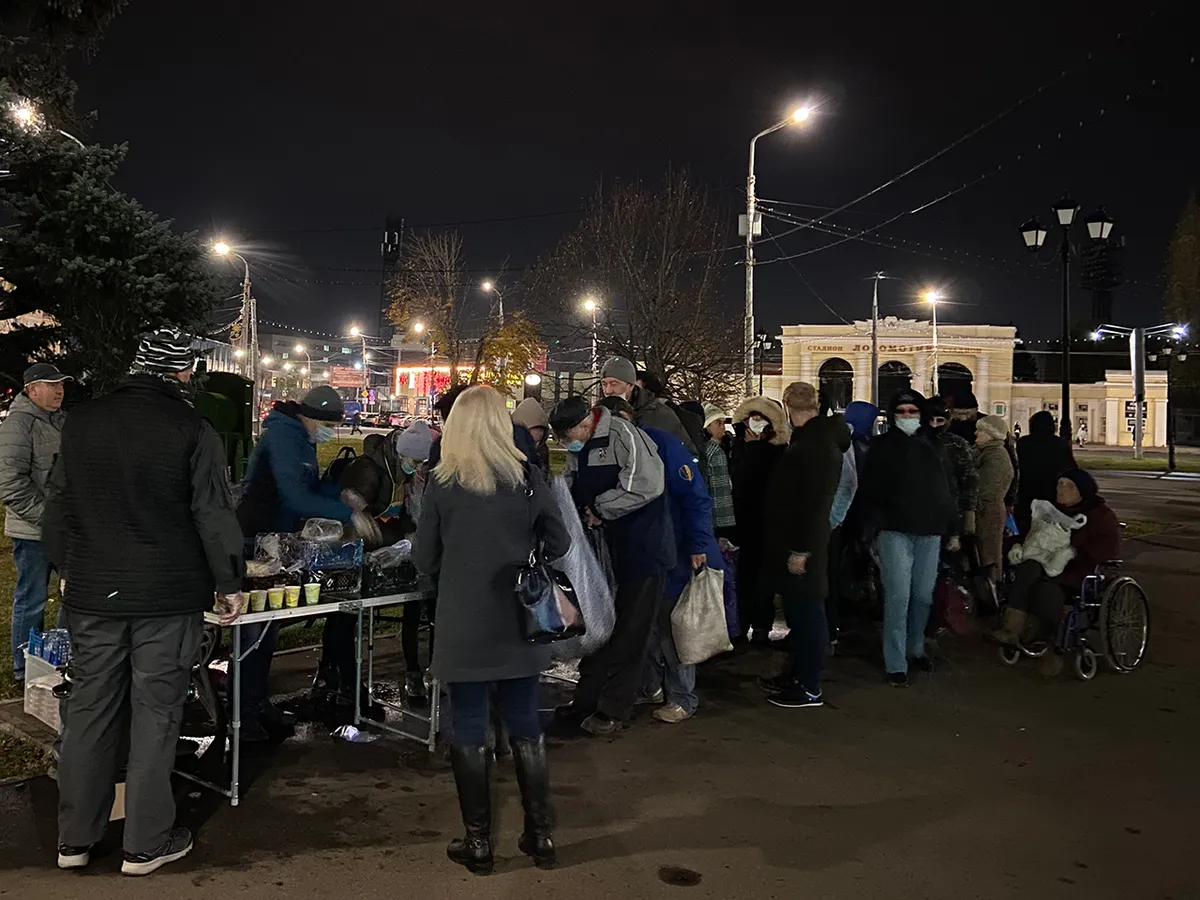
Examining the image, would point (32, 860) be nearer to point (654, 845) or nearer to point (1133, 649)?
point (654, 845)

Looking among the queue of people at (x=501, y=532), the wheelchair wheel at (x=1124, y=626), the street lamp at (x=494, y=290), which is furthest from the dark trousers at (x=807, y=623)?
the street lamp at (x=494, y=290)

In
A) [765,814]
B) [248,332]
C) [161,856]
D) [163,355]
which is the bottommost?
[765,814]

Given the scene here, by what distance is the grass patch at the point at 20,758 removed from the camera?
491 centimetres

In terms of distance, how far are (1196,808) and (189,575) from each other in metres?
4.93

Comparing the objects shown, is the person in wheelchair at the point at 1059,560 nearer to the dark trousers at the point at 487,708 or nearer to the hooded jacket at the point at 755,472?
the hooded jacket at the point at 755,472

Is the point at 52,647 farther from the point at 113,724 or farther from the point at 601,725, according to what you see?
the point at 601,725

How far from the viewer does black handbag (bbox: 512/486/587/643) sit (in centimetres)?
399

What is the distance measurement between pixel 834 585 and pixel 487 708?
4.73 metres

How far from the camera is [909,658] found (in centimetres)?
754

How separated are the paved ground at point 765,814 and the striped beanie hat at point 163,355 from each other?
2.05 m

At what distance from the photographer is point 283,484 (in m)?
5.50

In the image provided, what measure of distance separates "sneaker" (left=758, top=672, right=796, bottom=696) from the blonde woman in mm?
2949

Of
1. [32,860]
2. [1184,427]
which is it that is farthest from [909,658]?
[1184,427]

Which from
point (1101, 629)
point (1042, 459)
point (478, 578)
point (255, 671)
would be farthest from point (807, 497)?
point (1042, 459)
